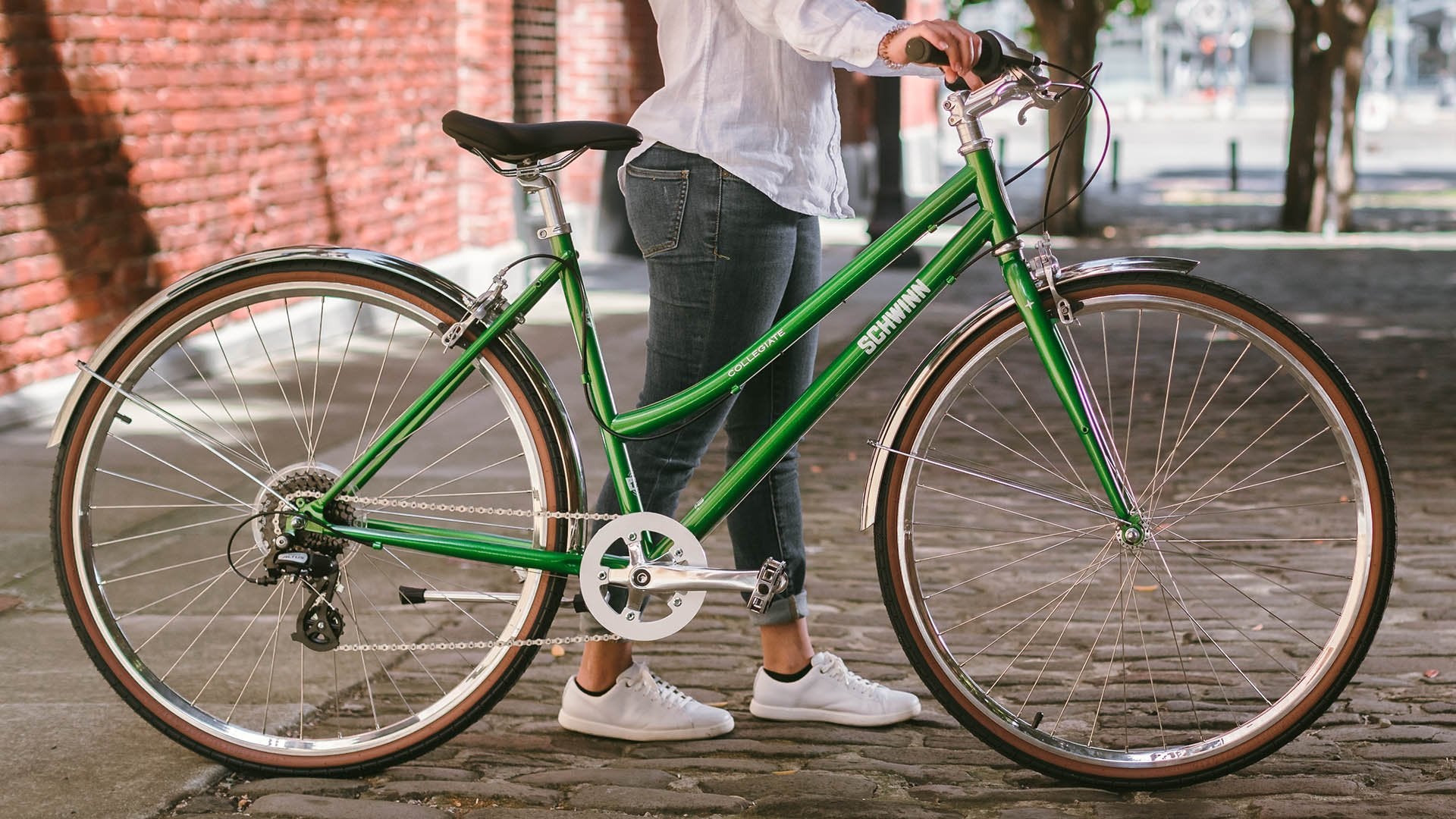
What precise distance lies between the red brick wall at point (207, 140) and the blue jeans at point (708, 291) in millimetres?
4597

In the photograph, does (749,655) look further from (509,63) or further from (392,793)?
(509,63)

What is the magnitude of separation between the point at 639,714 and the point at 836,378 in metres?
0.90

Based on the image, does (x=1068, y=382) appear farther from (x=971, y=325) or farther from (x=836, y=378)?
(x=836, y=378)

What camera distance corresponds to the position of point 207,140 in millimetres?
8414

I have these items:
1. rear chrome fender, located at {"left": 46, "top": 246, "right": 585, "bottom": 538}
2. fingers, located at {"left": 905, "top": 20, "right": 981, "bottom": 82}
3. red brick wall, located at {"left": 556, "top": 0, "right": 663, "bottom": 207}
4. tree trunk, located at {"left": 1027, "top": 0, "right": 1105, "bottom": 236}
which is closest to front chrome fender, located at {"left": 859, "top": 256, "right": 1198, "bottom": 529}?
fingers, located at {"left": 905, "top": 20, "right": 981, "bottom": 82}

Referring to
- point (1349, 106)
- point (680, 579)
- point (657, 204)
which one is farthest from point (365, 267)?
point (1349, 106)

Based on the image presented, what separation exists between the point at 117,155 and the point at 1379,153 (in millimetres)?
35644

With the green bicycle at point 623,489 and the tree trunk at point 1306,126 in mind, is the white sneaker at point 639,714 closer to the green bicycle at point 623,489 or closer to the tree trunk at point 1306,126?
the green bicycle at point 623,489

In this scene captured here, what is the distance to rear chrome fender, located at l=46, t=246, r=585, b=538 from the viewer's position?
304 cm

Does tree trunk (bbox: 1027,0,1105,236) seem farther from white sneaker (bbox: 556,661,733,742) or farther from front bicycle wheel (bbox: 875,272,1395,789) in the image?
white sneaker (bbox: 556,661,733,742)

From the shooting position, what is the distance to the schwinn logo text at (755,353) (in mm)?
3057

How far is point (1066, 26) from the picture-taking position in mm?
19359

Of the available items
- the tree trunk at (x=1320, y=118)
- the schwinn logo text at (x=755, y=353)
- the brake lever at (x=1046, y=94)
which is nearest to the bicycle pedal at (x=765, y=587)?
the schwinn logo text at (x=755, y=353)

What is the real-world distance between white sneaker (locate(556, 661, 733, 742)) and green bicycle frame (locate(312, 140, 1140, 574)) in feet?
1.51
